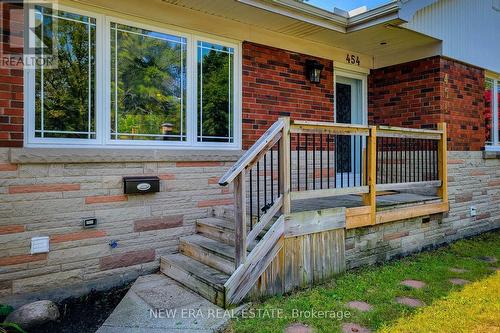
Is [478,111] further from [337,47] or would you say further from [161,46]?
[161,46]

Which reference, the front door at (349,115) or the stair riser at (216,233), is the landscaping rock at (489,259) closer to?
the front door at (349,115)

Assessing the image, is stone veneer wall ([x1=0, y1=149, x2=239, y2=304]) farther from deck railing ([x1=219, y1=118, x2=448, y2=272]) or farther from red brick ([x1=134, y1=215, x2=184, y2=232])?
deck railing ([x1=219, y1=118, x2=448, y2=272])

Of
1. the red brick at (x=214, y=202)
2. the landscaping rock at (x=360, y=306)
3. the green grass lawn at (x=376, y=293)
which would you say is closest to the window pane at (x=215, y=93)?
the red brick at (x=214, y=202)

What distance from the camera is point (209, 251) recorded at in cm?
364

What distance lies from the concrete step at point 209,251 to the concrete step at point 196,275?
5 cm

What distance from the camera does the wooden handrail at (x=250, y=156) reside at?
292 centimetres

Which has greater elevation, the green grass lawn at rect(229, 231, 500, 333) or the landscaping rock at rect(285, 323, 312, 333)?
the green grass lawn at rect(229, 231, 500, 333)

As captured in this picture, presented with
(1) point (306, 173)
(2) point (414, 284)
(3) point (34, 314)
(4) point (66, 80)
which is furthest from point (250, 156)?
(2) point (414, 284)

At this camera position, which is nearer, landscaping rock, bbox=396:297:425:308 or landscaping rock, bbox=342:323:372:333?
landscaping rock, bbox=342:323:372:333

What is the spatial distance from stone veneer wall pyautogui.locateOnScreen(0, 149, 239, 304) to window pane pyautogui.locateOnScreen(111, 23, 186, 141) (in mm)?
422

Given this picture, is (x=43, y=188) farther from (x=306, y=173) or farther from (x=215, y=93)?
(x=306, y=173)

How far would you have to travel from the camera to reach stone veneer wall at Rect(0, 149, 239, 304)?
3221 millimetres

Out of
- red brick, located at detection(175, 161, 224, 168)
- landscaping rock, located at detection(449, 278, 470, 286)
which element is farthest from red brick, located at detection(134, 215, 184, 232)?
landscaping rock, located at detection(449, 278, 470, 286)

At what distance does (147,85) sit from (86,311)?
244 cm
